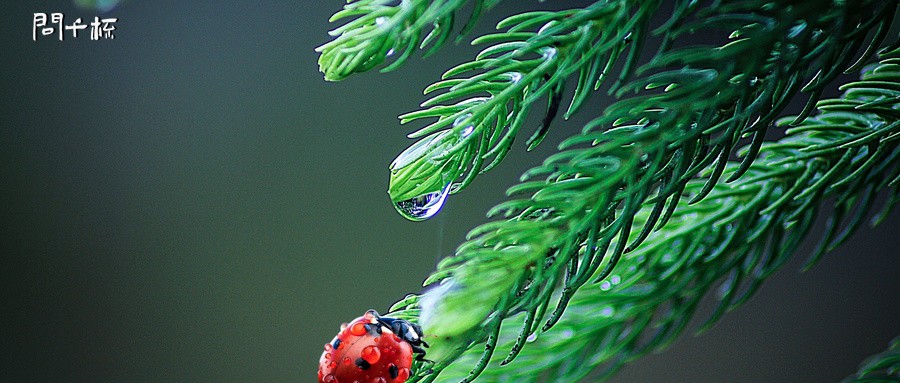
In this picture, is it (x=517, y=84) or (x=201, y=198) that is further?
(x=201, y=198)

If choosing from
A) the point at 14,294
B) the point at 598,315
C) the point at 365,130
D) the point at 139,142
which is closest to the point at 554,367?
the point at 598,315

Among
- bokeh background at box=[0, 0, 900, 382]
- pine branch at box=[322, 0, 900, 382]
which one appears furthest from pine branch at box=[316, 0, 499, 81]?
bokeh background at box=[0, 0, 900, 382]

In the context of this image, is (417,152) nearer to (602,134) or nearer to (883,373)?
(602,134)

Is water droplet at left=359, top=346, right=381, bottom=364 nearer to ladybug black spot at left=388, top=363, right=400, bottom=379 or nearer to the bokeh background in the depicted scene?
ladybug black spot at left=388, top=363, right=400, bottom=379

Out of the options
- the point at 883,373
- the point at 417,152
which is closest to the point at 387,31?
the point at 417,152

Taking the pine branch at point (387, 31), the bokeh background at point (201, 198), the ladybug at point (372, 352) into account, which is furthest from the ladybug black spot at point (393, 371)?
the bokeh background at point (201, 198)

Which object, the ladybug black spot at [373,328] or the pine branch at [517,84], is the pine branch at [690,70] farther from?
the ladybug black spot at [373,328]
